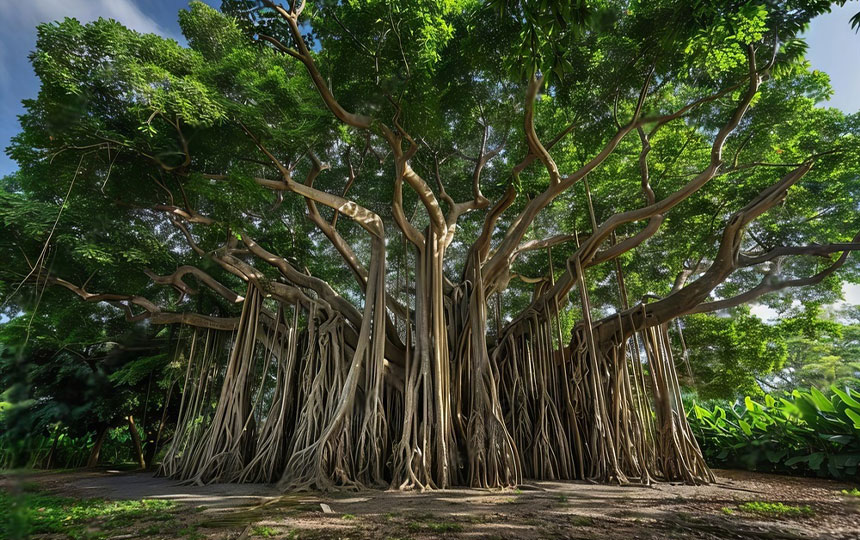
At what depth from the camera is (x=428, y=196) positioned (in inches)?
172

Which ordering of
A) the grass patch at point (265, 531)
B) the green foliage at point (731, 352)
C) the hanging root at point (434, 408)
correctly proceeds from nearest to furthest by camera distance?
the grass patch at point (265, 531) < the hanging root at point (434, 408) < the green foliage at point (731, 352)

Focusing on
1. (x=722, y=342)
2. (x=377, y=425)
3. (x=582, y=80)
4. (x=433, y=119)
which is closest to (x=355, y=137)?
(x=433, y=119)

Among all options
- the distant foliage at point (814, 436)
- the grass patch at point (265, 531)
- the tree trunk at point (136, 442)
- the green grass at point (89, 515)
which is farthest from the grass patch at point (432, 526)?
the tree trunk at point (136, 442)

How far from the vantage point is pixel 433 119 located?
14.2 ft

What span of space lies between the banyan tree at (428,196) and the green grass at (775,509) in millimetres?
1570

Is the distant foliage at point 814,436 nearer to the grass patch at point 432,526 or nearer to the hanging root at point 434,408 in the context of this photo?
the hanging root at point 434,408

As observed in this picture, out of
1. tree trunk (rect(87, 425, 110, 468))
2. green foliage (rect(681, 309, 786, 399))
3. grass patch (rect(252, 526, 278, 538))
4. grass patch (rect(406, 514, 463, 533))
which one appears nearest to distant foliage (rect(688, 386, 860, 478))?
green foliage (rect(681, 309, 786, 399))

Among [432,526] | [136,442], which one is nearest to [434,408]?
[432,526]

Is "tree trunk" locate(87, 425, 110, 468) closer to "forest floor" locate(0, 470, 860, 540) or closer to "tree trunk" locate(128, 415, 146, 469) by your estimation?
"tree trunk" locate(128, 415, 146, 469)

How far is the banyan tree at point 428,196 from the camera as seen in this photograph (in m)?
3.59

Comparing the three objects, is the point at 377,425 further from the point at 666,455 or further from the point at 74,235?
the point at 74,235

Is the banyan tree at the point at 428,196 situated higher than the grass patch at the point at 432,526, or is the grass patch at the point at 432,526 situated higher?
the banyan tree at the point at 428,196

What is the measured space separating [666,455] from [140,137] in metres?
6.08

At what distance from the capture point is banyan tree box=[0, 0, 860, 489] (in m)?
3.59
